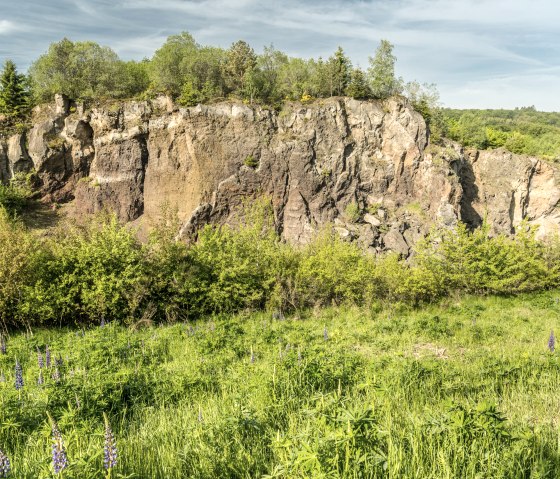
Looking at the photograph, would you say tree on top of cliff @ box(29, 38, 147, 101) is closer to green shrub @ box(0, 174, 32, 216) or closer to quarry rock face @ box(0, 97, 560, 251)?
quarry rock face @ box(0, 97, 560, 251)

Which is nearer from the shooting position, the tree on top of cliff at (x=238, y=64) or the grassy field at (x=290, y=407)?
the grassy field at (x=290, y=407)

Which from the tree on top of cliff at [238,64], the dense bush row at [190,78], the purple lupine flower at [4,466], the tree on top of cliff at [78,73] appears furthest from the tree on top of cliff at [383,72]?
the purple lupine flower at [4,466]

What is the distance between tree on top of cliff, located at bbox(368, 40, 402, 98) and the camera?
38.7 m

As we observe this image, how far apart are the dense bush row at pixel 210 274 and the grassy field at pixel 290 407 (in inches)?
137

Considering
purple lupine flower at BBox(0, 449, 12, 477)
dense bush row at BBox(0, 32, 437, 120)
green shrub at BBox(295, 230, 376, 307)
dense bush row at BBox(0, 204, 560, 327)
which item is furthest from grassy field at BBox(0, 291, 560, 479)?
dense bush row at BBox(0, 32, 437, 120)

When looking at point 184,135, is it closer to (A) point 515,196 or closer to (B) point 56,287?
(B) point 56,287

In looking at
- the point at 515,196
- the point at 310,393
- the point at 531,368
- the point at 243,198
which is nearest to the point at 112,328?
the point at 310,393

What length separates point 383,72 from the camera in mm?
38781

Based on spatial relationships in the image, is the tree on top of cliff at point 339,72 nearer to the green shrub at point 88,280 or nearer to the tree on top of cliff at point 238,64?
the tree on top of cliff at point 238,64

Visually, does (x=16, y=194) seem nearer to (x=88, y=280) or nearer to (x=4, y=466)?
(x=88, y=280)

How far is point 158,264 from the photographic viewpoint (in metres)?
14.9

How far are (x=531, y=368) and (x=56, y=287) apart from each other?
13.4 meters

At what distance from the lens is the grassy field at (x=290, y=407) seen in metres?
3.29

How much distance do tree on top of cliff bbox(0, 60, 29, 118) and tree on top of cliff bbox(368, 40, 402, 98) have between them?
32.6 meters
